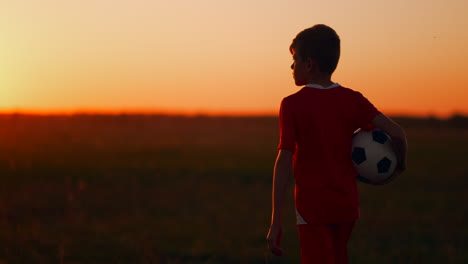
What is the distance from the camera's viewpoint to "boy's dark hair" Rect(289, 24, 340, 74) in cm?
321

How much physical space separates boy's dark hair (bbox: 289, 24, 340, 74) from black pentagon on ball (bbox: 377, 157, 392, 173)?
704 mm

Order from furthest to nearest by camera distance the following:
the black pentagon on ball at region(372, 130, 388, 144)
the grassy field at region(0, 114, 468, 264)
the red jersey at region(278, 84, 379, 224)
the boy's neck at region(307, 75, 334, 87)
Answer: the grassy field at region(0, 114, 468, 264) → the black pentagon on ball at region(372, 130, 388, 144) → the boy's neck at region(307, 75, 334, 87) → the red jersey at region(278, 84, 379, 224)

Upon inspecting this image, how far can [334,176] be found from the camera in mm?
3201

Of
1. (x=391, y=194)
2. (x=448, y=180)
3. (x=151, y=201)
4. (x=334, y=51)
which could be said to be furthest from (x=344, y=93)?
(x=448, y=180)

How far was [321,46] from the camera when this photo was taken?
10.5 ft

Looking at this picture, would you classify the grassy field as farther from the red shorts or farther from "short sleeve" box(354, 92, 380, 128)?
"short sleeve" box(354, 92, 380, 128)

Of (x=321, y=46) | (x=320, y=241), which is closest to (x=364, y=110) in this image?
(x=321, y=46)

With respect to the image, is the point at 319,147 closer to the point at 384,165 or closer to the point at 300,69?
the point at 300,69

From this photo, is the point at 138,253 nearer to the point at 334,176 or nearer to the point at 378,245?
the point at 378,245

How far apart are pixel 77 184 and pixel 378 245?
24.1 feet

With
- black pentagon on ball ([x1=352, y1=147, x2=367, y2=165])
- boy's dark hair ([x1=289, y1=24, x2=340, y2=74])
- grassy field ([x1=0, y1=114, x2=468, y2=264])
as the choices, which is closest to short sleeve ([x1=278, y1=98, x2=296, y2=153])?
boy's dark hair ([x1=289, y1=24, x2=340, y2=74])

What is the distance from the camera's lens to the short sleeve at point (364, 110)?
3270 millimetres

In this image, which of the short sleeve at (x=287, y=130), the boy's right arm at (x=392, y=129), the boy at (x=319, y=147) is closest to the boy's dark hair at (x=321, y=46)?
the boy at (x=319, y=147)

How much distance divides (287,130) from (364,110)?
18.6 inches
